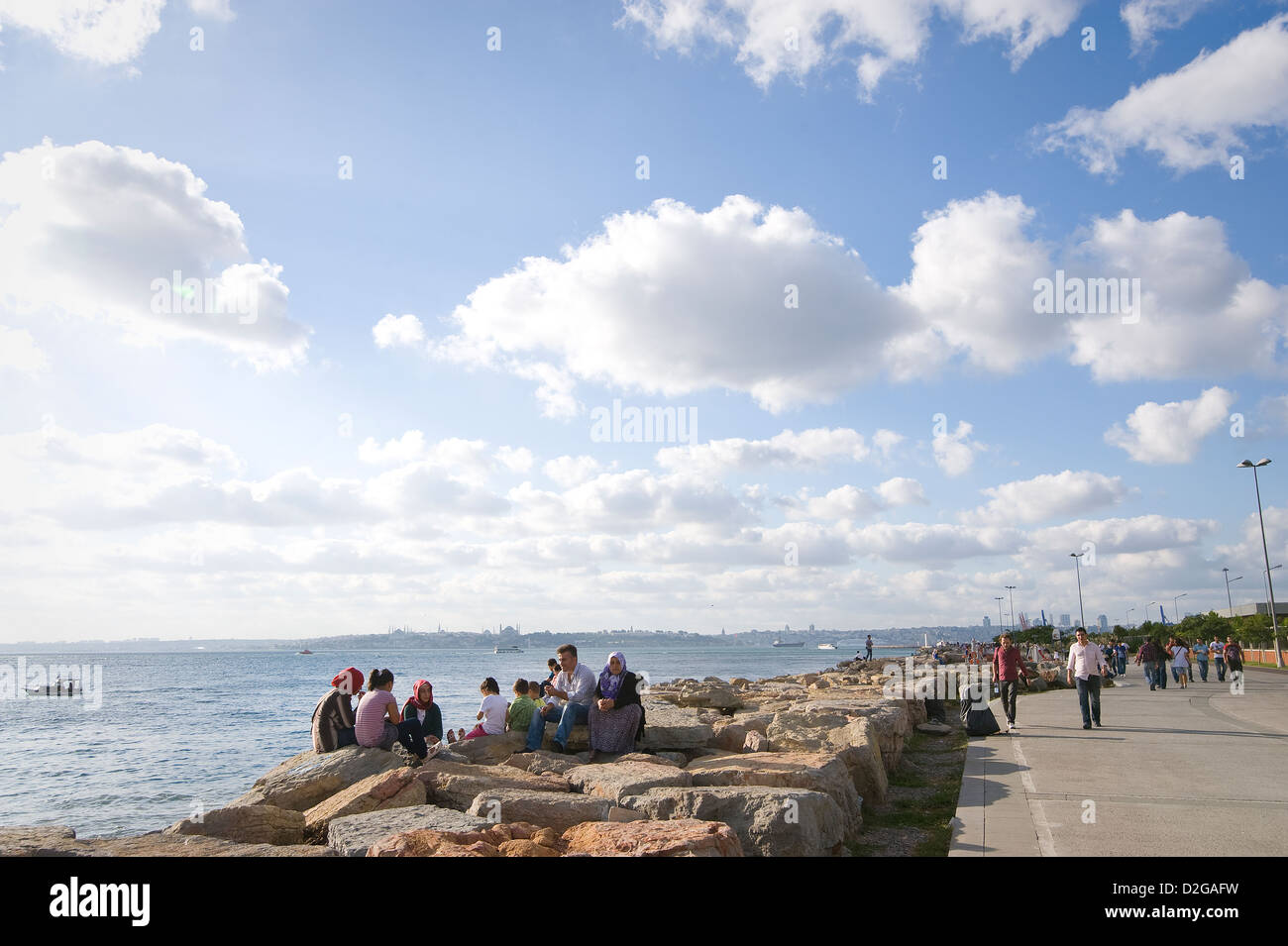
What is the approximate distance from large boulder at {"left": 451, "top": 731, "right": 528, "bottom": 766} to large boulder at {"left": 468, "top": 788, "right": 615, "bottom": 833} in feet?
11.6

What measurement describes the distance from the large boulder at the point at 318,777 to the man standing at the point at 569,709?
184 cm

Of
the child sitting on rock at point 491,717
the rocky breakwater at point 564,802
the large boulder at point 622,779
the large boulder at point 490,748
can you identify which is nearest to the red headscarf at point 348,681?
the rocky breakwater at point 564,802

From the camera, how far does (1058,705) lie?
1645 cm

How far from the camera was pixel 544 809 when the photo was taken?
593 cm

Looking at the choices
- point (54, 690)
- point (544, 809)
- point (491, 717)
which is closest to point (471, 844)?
point (544, 809)

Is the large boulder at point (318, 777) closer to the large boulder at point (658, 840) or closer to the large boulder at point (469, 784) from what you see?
the large boulder at point (469, 784)

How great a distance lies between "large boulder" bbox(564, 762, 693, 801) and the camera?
6184 millimetres

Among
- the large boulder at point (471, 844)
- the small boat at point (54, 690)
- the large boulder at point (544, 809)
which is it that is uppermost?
the large boulder at point (471, 844)

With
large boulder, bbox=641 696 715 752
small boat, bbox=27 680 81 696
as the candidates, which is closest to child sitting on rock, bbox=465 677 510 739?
large boulder, bbox=641 696 715 752

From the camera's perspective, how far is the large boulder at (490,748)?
948 centimetres
